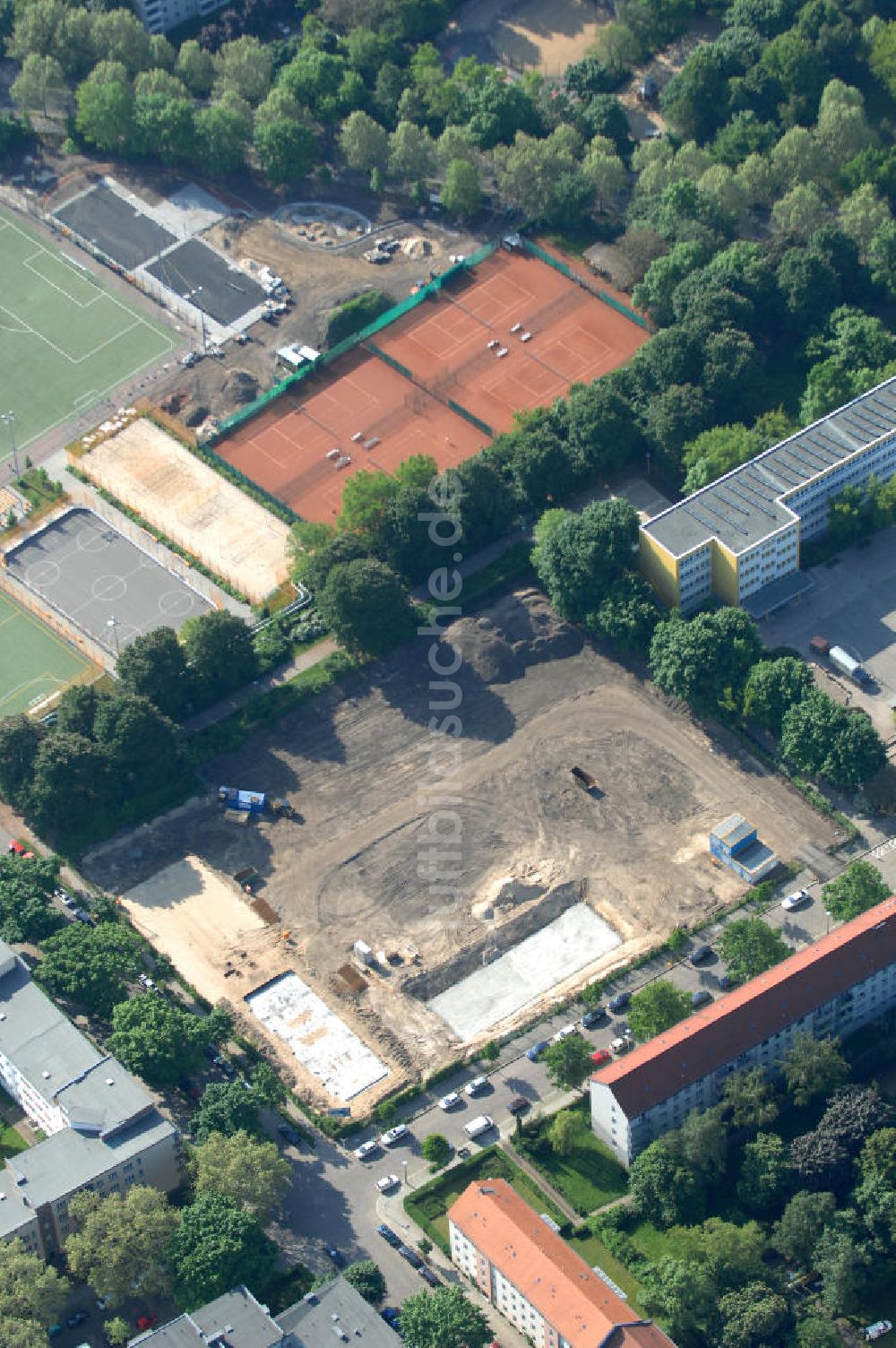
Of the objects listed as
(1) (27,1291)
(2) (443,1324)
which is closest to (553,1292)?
(2) (443,1324)

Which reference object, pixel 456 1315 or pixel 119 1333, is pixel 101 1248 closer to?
pixel 119 1333

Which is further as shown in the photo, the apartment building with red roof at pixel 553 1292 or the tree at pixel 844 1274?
the tree at pixel 844 1274

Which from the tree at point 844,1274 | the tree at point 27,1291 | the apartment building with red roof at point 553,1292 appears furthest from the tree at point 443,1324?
the tree at point 27,1291

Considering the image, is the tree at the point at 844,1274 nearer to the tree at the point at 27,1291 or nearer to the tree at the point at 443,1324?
the tree at the point at 443,1324

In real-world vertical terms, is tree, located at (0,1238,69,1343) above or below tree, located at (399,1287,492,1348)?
above

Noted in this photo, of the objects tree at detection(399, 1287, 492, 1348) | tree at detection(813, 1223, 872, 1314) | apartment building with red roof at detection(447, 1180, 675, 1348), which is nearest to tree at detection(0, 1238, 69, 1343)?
tree at detection(399, 1287, 492, 1348)

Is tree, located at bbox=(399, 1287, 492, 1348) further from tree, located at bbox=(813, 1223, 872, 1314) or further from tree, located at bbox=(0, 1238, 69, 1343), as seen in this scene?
tree, located at bbox=(0, 1238, 69, 1343)

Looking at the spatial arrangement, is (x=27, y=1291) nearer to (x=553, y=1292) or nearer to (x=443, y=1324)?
(x=443, y=1324)
